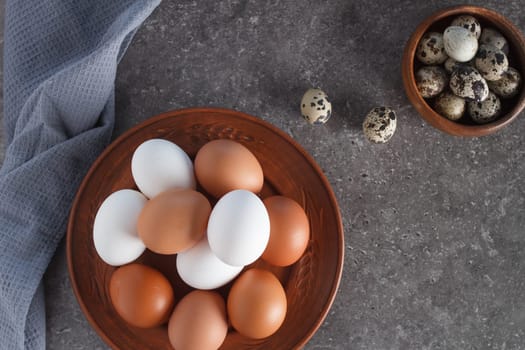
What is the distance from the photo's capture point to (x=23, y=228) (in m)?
0.80

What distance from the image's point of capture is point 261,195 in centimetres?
83

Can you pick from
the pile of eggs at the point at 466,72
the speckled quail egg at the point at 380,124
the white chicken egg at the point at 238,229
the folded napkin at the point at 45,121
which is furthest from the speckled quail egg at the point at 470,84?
the folded napkin at the point at 45,121

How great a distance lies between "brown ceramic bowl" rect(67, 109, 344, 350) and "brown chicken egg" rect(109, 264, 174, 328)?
0.15ft

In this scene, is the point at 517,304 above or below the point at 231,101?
below

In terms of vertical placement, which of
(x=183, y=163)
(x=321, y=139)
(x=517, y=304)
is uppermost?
(x=183, y=163)

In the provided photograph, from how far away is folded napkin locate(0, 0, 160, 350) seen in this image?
80 cm

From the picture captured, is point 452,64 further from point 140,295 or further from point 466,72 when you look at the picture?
point 140,295

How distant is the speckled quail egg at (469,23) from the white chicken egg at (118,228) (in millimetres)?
559

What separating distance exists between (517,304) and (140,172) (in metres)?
0.65

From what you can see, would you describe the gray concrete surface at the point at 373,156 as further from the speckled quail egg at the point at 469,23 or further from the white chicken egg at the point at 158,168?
the white chicken egg at the point at 158,168

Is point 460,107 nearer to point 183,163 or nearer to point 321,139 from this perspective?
point 321,139

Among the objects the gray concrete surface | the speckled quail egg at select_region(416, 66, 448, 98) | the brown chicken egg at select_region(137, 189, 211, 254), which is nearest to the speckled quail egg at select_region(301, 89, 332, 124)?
the gray concrete surface

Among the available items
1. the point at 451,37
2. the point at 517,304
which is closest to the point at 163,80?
the point at 451,37

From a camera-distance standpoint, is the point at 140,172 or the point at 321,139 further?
the point at 321,139
